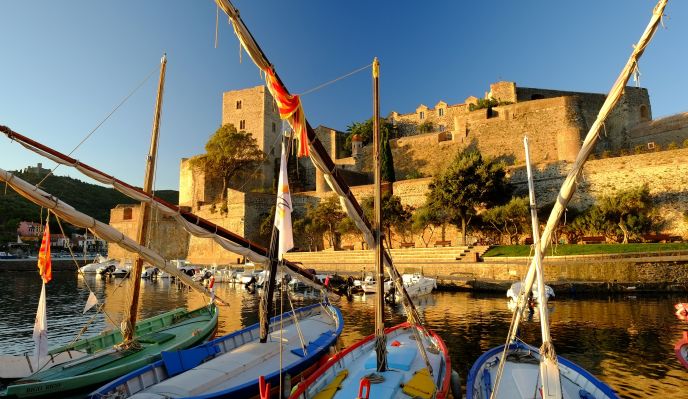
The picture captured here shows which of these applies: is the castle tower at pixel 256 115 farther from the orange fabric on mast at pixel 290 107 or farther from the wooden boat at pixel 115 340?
the orange fabric on mast at pixel 290 107

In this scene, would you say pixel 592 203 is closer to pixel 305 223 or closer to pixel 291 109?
pixel 305 223

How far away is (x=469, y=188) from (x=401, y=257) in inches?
335

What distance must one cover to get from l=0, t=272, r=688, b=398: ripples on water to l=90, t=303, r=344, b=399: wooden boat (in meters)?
4.26

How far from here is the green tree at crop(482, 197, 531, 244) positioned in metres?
35.1

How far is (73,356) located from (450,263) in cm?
2736

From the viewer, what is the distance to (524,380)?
24.5 ft

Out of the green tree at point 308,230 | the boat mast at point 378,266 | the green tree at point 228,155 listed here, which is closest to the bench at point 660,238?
the green tree at point 308,230

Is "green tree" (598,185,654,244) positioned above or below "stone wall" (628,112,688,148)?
below

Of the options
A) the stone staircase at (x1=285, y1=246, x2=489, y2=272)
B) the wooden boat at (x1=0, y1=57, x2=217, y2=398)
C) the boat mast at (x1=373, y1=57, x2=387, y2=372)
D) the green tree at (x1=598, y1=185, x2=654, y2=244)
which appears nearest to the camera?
the boat mast at (x1=373, y1=57, x2=387, y2=372)

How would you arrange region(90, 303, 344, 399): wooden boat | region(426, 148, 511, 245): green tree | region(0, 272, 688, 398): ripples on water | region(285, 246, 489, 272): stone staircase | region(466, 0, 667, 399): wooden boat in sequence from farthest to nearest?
region(426, 148, 511, 245): green tree < region(285, 246, 489, 272): stone staircase < region(0, 272, 688, 398): ripples on water < region(90, 303, 344, 399): wooden boat < region(466, 0, 667, 399): wooden boat

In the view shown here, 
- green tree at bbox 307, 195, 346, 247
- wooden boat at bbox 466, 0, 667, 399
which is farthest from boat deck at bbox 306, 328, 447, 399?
green tree at bbox 307, 195, 346, 247

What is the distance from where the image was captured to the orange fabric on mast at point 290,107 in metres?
5.80

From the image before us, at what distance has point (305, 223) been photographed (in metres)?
48.1

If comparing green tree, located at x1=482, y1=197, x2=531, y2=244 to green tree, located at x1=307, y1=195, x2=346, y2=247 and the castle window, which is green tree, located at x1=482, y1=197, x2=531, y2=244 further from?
the castle window
